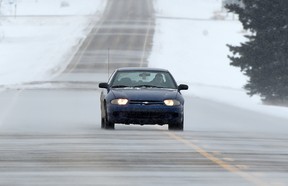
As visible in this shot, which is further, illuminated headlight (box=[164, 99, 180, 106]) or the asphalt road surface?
illuminated headlight (box=[164, 99, 180, 106])

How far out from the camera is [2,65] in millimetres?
83375

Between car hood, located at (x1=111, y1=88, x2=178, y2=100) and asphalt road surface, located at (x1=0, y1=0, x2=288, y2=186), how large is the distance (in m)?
0.77

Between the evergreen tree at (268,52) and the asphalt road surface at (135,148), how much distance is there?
11.9 m

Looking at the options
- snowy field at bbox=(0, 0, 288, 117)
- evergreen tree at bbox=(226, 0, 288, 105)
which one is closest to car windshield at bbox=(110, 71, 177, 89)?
evergreen tree at bbox=(226, 0, 288, 105)

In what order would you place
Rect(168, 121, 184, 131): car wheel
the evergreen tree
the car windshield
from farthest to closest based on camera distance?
the evergreen tree < the car windshield < Rect(168, 121, 184, 131): car wheel

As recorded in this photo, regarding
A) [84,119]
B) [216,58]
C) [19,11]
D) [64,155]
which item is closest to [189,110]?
[84,119]

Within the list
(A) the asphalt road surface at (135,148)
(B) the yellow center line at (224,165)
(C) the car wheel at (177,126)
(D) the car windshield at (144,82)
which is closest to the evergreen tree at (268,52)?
(A) the asphalt road surface at (135,148)

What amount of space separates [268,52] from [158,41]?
4924 centimetres

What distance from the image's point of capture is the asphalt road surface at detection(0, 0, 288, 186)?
507 inches

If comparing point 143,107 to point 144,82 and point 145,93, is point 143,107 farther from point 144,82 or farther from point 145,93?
point 144,82

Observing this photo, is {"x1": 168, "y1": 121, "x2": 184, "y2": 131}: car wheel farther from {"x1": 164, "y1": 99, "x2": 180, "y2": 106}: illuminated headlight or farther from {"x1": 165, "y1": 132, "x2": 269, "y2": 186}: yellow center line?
{"x1": 165, "y1": 132, "x2": 269, "y2": 186}: yellow center line

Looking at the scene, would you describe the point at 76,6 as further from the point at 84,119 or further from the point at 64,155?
the point at 64,155

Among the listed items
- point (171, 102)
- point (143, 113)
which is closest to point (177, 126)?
point (171, 102)

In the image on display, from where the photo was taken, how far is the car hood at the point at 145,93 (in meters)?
22.8
